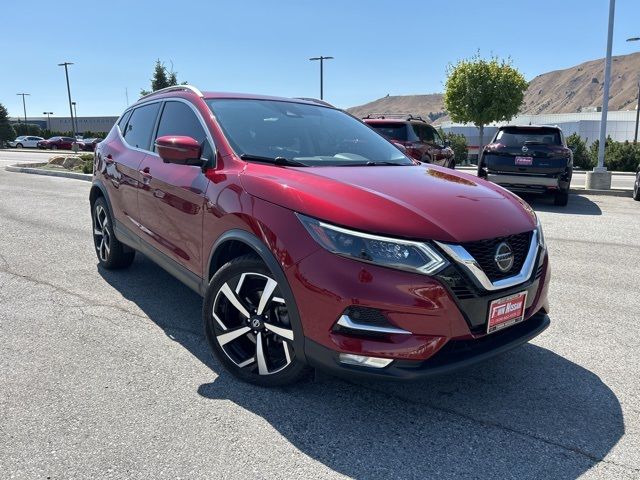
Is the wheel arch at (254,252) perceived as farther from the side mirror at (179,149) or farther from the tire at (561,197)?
the tire at (561,197)

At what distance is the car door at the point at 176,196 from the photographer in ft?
11.2

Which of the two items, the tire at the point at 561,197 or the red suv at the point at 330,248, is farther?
the tire at the point at 561,197

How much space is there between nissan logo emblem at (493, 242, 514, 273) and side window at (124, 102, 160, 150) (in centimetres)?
313

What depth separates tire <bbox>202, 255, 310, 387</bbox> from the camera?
2785 mm

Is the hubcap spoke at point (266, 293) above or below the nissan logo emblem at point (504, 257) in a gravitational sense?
below

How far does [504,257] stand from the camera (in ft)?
8.57

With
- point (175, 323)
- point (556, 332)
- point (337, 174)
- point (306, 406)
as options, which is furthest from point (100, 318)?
point (556, 332)

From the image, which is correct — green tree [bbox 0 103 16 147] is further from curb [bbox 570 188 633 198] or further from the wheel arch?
the wheel arch

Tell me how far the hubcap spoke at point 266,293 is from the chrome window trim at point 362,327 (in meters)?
0.46

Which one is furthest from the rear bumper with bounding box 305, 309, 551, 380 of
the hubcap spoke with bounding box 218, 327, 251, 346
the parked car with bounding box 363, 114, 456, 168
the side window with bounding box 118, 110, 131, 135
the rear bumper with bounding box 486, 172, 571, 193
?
the parked car with bounding box 363, 114, 456, 168

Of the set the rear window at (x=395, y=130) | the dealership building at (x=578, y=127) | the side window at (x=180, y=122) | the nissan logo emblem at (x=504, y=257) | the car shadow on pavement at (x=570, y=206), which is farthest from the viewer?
the dealership building at (x=578, y=127)

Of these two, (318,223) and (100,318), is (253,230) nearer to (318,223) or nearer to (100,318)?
(318,223)

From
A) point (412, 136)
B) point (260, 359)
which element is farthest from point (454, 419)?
point (412, 136)

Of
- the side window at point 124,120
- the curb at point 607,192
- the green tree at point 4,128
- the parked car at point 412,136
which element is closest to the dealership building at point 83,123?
the green tree at point 4,128
